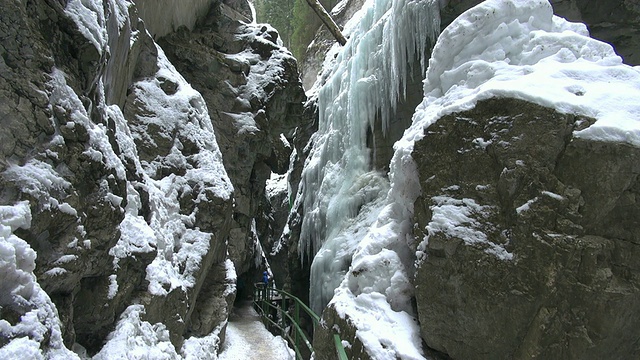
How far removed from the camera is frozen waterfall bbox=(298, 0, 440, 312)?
25.9 feet

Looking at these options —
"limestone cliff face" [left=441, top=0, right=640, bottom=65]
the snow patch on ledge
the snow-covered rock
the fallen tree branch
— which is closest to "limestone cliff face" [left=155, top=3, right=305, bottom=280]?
the fallen tree branch

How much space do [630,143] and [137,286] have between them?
447 cm

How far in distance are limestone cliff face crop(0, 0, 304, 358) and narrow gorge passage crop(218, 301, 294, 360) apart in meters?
0.51

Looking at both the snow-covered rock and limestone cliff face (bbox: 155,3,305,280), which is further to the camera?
limestone cliff face (bbox: 155,3,305,280)

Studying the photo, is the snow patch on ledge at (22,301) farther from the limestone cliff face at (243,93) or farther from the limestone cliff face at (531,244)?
the limestone cliff face at (243,93)

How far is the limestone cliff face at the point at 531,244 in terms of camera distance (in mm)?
2434

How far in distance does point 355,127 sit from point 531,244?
684cm

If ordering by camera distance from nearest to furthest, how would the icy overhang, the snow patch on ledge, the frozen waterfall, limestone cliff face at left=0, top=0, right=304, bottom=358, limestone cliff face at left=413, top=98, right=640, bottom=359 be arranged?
the snow patch on ledge
limestone cliff face at left=413, top=98, right=640, bottom=359
limestone cliff face at left=0, top=0, right=304, bottom=358
the frozen waterfall
the icy overhang

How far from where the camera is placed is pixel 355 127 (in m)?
9.25

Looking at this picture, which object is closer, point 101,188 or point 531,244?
point 531,244

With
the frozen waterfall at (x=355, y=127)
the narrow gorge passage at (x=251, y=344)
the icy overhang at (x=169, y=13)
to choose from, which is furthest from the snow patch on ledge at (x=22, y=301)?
the icy overhang at (x=169, y=13)

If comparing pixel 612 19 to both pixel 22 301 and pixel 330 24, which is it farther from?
pixel 22 301

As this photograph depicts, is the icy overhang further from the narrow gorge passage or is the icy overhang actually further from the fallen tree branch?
the narrow gorge passage

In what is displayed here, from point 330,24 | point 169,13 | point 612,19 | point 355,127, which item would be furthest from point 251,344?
point 330,24
